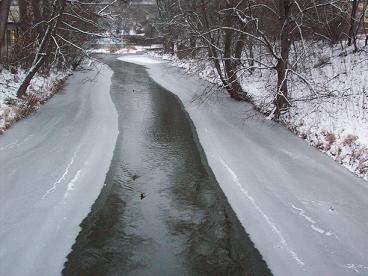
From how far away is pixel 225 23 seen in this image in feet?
68.5

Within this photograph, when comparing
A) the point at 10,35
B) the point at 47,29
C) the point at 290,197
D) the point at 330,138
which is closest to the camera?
the point at 290,197

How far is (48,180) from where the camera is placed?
9266 mm

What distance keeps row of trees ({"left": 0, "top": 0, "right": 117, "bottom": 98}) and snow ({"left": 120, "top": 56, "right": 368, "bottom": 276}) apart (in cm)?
653

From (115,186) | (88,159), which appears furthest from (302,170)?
(88,159)

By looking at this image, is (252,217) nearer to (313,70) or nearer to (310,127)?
(310,127)

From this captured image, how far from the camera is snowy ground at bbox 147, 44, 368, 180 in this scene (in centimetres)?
1136

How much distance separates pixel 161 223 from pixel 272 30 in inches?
560

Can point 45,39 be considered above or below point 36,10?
below

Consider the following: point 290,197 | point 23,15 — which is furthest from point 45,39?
point 290,197

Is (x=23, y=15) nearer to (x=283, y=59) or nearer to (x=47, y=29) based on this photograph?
(x=47, y=29)

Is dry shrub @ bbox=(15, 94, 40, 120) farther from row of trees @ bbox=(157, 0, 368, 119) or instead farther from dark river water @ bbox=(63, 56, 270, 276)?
row of trees @ bbox=(157, 0, 368, 119)

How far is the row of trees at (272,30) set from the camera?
49.5 ft

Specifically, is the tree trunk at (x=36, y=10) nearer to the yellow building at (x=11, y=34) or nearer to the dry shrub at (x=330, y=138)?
the yellow building at (x=11, y=34)

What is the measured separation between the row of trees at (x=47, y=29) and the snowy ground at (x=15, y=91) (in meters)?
0.43
